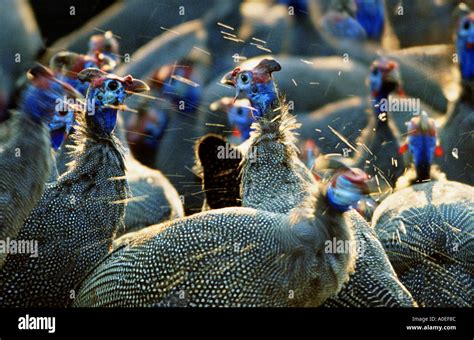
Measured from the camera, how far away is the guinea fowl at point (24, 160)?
4.49 meters

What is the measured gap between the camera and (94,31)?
6.79m

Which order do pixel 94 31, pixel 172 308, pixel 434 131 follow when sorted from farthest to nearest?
Result: pixel 94 31 < pixel 434 131 < pixel 172 308

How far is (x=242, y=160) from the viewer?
5.35 m

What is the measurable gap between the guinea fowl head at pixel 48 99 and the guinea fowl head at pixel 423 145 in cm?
174

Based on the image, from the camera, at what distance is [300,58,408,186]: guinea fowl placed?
633 centimetres

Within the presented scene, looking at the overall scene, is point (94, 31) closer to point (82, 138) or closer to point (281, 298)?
point (82, 138)

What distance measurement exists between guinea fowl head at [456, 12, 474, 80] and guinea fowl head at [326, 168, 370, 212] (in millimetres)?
2964

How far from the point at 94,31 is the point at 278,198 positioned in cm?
216


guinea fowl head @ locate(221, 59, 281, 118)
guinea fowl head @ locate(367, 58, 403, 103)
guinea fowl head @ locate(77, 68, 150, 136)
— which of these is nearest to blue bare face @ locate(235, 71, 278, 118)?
guinea fowl head @ locate(221, 59, 281, 118)

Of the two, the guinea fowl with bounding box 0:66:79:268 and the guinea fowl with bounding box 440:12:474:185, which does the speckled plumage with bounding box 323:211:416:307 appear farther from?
the guinea fowl with bounding box 440:12:474:185

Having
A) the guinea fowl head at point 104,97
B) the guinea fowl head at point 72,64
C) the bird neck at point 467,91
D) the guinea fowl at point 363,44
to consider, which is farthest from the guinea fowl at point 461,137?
the guinea fowl head at point 104,97

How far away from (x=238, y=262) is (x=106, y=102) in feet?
3.61

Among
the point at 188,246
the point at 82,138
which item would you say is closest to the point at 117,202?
the point at 82,138

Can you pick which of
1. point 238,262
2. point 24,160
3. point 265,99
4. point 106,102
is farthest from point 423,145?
point 24,160
